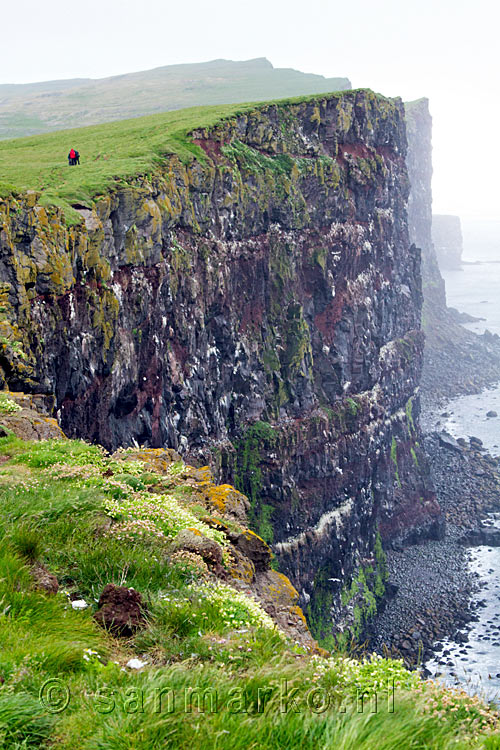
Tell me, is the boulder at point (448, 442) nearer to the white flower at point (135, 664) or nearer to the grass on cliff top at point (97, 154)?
the grass on cliff top at point (97, 154)

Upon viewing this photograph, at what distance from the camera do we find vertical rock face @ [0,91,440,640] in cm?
3216

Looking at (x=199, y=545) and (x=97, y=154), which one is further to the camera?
(x=97, y=154)

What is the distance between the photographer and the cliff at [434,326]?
123 meters

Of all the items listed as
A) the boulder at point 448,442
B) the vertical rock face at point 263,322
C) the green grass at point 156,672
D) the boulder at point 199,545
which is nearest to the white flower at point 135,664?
the green grass at point 156,672

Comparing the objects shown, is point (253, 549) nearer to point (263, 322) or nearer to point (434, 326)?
point (263, 322)

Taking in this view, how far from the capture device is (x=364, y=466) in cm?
6512

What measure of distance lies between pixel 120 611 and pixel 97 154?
44611 mm

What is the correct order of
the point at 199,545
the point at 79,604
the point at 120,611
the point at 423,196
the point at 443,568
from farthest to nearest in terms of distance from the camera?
the point at 423,196, the point at 443,568, the point at 199,545, the point at 79,604, the point at 120,611

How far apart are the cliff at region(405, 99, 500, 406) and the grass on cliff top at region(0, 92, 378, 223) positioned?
7435 centimetres

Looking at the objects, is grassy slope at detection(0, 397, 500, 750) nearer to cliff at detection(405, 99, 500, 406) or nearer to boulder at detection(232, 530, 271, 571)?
boulder at detection(232, 530, 271, 571)

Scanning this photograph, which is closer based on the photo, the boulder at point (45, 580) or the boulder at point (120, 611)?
the boulder at point (120, 611)

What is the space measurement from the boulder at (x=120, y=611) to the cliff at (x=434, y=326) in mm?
109388

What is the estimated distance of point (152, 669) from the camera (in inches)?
255

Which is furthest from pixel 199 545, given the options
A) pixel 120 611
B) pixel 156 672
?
pixel 156 672
